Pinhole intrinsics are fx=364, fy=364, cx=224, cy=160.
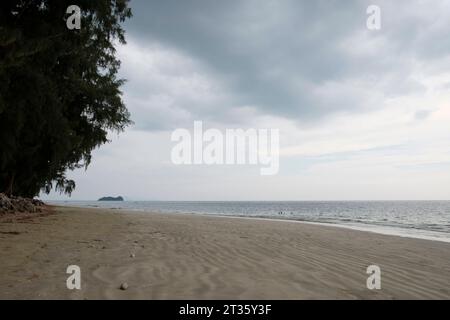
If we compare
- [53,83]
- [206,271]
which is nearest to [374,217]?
[53,83]

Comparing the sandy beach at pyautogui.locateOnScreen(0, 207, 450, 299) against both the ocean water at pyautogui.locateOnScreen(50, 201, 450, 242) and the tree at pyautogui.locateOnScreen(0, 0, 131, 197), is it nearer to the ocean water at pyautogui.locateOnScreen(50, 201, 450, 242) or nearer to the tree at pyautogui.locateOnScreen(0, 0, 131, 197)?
the tree at pyautogui.locateOnScreen(0, 0, 131, 197)

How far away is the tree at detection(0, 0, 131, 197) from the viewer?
12.2 meters

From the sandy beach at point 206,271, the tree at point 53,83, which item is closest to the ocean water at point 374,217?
the sandy beach at point 206,271

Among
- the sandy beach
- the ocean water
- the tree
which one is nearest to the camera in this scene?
the sandy beach

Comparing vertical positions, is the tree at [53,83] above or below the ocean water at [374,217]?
above

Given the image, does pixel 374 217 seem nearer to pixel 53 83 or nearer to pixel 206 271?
pixel 53 83

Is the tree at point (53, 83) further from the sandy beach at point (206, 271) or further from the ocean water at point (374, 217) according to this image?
the ocean water at point (374, 217)

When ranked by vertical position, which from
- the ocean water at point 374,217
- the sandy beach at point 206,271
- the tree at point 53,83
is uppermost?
the tree at point 53,83

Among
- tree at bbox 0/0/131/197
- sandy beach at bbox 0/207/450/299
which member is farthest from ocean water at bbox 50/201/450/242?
tree at bbox 0/0/131/197

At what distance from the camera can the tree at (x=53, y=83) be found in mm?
12191

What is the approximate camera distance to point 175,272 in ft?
20.4
